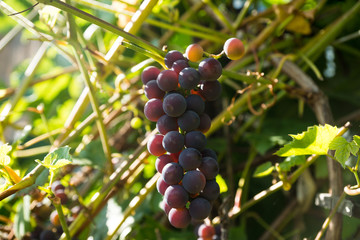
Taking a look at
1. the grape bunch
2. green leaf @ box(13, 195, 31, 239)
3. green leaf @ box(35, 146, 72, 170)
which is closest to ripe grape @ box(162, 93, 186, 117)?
the grape bunch

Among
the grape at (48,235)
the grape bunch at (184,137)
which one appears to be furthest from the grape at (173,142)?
the grape at (48,235)

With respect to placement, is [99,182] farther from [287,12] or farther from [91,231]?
[287,12]

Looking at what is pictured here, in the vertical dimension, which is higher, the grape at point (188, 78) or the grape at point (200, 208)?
the grape at point (188, 78)

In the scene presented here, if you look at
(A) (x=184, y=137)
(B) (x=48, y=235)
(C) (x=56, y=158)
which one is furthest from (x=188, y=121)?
(B) (x=48, y=235)

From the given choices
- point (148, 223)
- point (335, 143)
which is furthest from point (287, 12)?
point (148, 223)

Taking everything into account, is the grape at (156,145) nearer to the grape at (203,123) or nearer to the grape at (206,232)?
the grape at (203,123)

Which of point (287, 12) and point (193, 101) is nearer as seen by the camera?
point (193, 101)

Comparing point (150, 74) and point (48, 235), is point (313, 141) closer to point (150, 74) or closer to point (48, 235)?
point (150, 74)
